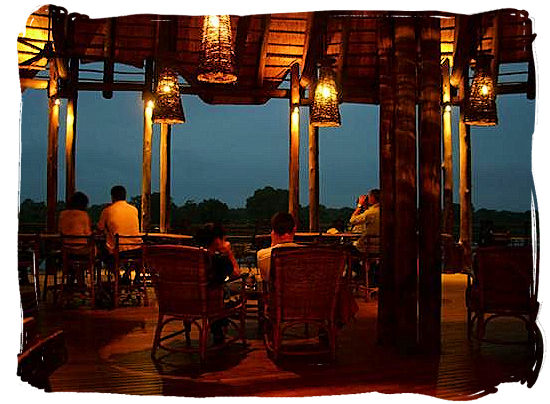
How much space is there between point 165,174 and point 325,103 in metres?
3.22

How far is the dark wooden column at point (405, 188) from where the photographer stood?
4316mm

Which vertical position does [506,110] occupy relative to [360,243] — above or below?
above

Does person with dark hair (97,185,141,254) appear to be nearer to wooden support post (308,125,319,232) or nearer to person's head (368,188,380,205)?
person's head (368,188,380,205)

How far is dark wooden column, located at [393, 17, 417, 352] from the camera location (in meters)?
4.32

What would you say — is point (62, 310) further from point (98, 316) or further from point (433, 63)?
point (433, 63)

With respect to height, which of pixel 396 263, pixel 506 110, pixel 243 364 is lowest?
pixel 243 364

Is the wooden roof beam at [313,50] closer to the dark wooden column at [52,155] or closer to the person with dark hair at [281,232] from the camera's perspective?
the dark wooden column at [52,155]

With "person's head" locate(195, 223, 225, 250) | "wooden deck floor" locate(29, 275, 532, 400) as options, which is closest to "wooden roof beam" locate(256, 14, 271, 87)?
"person's head" locate(195, 223, 225, 250)

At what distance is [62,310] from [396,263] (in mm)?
3468

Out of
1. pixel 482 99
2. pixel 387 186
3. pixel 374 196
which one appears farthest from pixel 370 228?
pixel 387 186

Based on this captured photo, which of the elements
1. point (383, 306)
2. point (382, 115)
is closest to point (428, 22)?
point (382, 115)

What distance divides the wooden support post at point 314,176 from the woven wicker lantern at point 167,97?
360 centimetres

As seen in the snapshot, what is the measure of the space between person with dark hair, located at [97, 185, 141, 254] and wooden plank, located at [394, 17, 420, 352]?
3.05 metres

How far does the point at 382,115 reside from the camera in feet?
15.4
